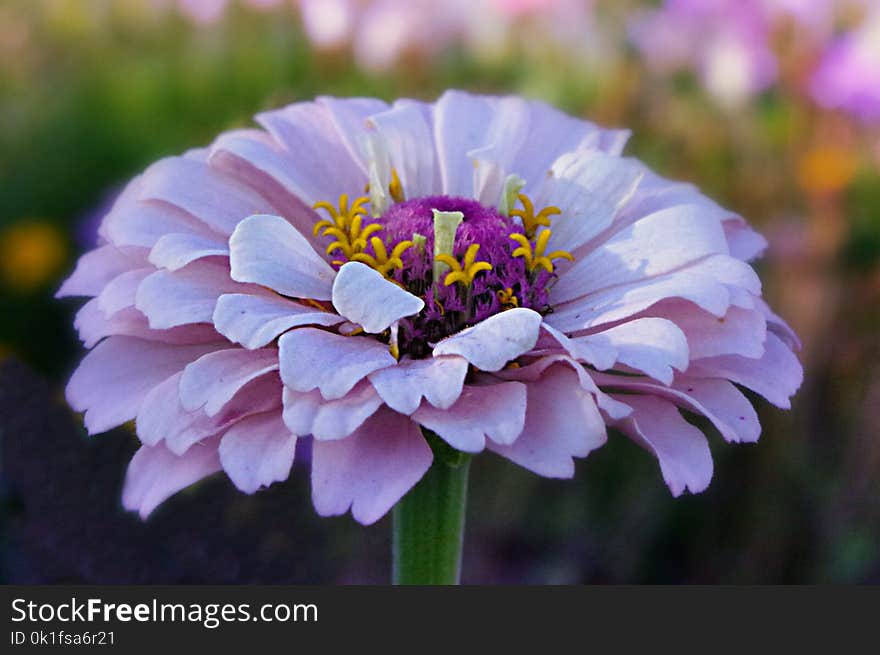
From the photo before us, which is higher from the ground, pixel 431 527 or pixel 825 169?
pixel 431 527

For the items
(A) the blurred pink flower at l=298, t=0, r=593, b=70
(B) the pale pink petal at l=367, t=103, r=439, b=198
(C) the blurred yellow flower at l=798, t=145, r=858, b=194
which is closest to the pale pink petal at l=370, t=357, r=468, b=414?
(B) the pale pink petal at l=367, t=103, r=439, b=198

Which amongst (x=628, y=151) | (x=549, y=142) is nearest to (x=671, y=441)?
(x=549, y=142)

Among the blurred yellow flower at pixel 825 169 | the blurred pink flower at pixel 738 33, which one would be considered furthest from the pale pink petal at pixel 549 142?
the blurred pink flower at pixel 738 33

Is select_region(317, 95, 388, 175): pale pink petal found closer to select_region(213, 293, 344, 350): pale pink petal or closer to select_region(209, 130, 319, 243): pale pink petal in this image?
select_region(209, 130, 319, 243): pale pink petal

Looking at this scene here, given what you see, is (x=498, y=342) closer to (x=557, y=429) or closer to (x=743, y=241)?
(x=557, y=429)

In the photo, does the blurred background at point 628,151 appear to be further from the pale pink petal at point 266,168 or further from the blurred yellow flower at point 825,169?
the pale pink petal at point 266,168

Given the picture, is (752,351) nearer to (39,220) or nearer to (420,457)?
(420,457)

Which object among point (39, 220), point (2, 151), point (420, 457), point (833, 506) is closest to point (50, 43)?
point (2, 151)
